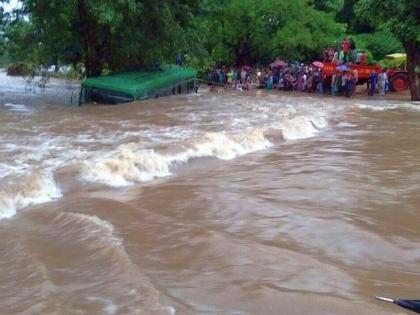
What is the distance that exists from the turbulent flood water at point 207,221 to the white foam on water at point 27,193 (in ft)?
0.09

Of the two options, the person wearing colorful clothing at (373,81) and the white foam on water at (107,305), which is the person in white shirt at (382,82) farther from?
the white foam on water at (107,305)

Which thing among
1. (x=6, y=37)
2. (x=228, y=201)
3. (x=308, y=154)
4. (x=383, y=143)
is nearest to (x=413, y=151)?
(x=383, y=143)

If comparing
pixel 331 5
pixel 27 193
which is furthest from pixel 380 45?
pixel 27 193

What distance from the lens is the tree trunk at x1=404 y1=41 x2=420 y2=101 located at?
73.9ft

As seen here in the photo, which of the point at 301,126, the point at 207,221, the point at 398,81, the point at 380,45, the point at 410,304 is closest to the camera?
the point at 410,304

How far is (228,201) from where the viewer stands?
291 inches

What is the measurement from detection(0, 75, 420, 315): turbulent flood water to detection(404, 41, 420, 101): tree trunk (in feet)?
33.0

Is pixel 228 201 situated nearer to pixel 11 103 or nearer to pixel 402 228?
pixel 402 228

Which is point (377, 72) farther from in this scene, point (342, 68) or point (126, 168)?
point (126, 168)

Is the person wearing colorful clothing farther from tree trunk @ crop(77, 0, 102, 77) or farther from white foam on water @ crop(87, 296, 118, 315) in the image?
white foam on water @ crop(87, 296, 118, 315)

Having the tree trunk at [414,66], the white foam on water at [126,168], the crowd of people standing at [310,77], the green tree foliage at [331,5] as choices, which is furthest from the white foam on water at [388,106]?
the green tree foliage at [331,5]

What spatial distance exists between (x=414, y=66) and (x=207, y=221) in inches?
720

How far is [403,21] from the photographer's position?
2148 cm

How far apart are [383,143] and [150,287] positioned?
885 cm
